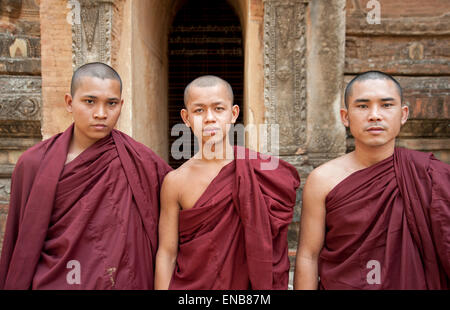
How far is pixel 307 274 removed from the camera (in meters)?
2.08

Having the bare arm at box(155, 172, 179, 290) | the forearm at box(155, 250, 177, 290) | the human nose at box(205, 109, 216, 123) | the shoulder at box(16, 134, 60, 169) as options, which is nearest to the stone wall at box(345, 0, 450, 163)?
the human nose at box(205, 109, 216, 123)

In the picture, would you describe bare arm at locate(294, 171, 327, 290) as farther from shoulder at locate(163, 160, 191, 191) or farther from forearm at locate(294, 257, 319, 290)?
shoulder at locate(163, 160, 191, 191)

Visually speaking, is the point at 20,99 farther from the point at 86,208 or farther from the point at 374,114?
the point at 374,114

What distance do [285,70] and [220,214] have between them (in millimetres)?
1996

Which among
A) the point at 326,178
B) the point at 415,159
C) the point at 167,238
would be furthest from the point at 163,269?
the point at 415,159

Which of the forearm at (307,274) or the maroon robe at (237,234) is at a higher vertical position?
the maroon robe at (237,234)

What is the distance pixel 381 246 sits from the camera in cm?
193

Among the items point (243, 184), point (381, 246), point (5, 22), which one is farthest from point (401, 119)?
point (5, 22)

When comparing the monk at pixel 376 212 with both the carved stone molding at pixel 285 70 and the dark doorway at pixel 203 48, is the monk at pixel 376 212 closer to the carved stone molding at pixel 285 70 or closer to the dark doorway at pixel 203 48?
the carved stone molding at pixel 285 70

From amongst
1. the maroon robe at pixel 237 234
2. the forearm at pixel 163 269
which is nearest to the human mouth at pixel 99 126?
the maroon robe at pixel 237 234

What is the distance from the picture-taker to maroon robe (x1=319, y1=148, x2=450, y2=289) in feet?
6.04

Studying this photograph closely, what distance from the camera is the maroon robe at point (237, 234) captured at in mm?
1928

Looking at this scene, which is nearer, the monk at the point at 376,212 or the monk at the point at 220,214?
the monk at the point at 376,212
